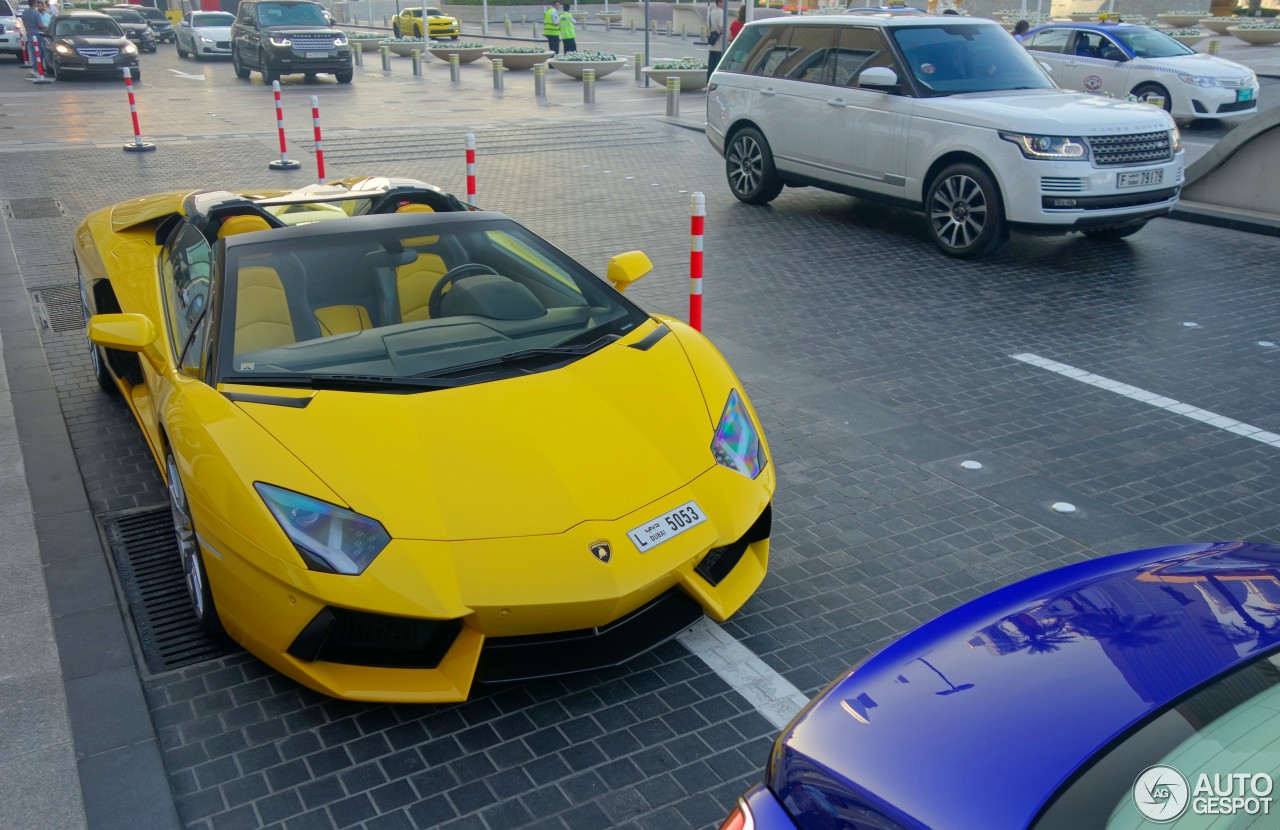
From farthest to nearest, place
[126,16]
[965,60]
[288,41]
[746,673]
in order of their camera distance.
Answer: [126,16]
[288,41]
[965,60]
[746,673]

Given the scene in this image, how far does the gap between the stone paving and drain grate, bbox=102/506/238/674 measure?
128mm

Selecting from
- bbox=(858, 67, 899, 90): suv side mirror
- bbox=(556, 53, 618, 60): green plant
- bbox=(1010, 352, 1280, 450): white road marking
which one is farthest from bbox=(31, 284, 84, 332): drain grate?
bbox=(556, 53, 618, 60): green plant

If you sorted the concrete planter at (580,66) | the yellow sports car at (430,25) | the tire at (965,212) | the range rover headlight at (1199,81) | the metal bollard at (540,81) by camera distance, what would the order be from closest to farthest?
1. the tire at (965,212)
2. the range rover headlight at (1199,81)
3. the metal bollard at (540,81)
4. the concrete planter at (580,66)
5. the yellow sports car at (430,25)

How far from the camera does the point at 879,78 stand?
1005 centimetres

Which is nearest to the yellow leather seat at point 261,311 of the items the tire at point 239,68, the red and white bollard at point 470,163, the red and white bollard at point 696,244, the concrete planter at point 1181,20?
the red and white bollard at point 696,244

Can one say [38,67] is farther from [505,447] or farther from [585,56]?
[505,447]

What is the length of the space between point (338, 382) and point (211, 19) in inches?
1364

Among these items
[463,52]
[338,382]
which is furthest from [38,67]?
[338,382]

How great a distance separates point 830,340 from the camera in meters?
7.57

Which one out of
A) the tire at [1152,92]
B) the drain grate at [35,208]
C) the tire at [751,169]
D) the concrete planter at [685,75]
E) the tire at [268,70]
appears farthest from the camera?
the tire at [268,70]

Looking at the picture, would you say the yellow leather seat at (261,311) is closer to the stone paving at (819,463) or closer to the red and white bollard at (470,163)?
the stone paving at (819,463)

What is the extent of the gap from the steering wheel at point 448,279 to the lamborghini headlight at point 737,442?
4.21 ft

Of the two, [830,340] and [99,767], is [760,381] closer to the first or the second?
[830,340]

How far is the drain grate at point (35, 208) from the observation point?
11352 mm
